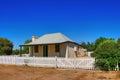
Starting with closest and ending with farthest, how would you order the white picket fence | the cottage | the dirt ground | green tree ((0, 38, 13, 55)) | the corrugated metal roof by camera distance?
the dirt ground → the white picket fence → the cottage → the corrugated metal roof → green tree ((0, 38, 13, 55))

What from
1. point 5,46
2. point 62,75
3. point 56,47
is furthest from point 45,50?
point 5,46

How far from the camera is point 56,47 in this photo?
3039cm

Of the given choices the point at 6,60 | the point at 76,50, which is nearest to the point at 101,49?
the point at 76,50

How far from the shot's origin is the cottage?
2988cm

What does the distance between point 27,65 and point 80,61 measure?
7785mm

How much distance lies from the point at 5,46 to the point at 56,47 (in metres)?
19.5

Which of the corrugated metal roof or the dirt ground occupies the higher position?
the corrugated metal roof

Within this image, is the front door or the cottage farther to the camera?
the front door

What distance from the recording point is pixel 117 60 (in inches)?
723

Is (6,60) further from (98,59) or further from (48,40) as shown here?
(98,59)

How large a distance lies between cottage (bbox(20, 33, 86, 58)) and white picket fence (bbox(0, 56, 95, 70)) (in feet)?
15.4

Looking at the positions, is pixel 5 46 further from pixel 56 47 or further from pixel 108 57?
pixel 108 57

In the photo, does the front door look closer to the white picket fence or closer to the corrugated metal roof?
the corrugated metal roof

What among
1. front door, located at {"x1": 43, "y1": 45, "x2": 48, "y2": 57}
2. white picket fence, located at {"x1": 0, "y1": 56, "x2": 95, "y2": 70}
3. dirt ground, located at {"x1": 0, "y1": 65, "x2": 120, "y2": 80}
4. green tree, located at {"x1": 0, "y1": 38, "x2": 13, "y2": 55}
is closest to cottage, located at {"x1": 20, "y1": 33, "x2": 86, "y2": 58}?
front door, located at {"x1": 43, "y1": 45, "x2": 48, "y2": 57}
